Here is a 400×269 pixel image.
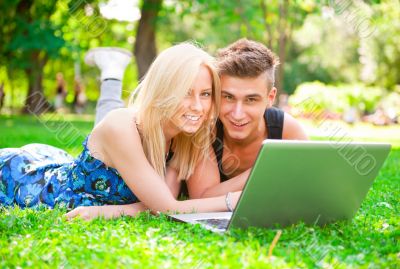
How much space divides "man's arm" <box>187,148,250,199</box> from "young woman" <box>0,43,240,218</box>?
8 cm

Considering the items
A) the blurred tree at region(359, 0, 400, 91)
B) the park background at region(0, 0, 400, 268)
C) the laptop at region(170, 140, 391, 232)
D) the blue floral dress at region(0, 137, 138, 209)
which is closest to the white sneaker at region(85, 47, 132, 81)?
the park background at region(0, 0, 400, 268)

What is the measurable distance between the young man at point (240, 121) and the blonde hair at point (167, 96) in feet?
0.42

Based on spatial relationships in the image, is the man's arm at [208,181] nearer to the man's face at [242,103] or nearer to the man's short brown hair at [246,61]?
the man's face at [242,103]

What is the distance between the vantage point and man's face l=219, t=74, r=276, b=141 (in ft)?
12.2

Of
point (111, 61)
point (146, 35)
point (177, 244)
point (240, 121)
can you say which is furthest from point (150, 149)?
point (146, 35)

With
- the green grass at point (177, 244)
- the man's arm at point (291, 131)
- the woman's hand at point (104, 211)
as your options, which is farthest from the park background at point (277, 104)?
the man's arm at point (291, 131)

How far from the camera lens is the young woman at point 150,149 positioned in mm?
3398

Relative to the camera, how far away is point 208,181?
12.9 feet

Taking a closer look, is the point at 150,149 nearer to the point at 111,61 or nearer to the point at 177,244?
the point at 177,244

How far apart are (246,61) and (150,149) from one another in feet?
2.92

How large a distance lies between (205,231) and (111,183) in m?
1.19

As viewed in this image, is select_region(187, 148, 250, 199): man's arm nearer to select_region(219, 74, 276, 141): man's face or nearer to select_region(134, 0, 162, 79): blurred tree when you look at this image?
select_region(219, 74, 276, 141): man's face

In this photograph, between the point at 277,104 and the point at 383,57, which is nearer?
the point at 277,104

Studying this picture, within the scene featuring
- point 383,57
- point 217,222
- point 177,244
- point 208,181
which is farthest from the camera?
point 383,57
